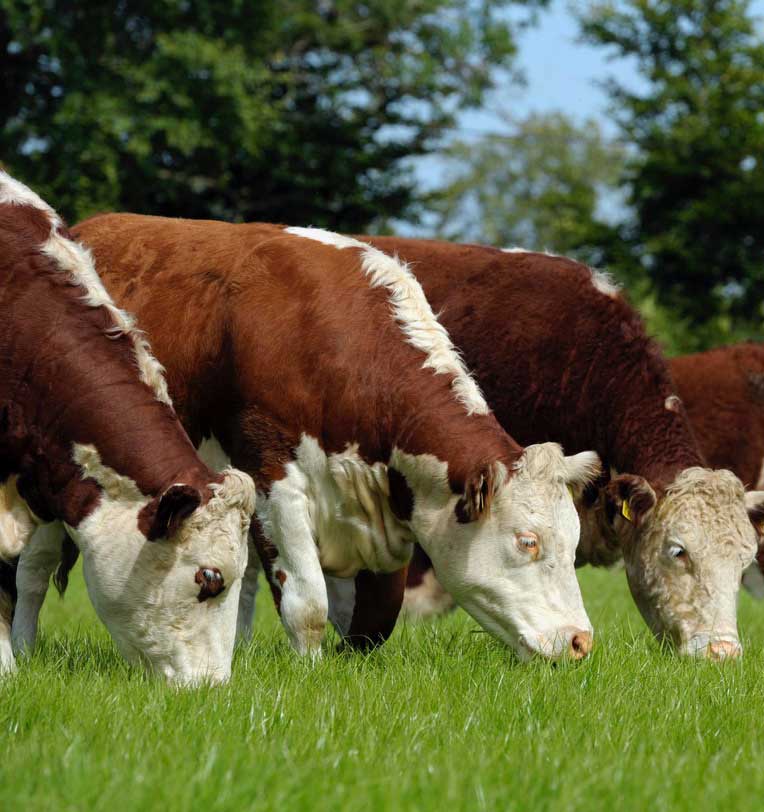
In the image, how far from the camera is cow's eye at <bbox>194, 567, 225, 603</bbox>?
5703 mm

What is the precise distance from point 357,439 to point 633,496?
6.65 ft

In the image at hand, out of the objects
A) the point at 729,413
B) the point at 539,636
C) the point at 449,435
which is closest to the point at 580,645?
the point at 539,636

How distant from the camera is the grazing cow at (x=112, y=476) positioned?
18.8 ft

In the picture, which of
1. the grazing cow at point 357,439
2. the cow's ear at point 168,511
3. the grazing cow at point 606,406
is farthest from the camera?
the grazing cow at point 606,406

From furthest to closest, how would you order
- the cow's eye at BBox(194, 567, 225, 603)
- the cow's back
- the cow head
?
1. the cow's back
2. the cow head
3. the cow's eye at BBox(194, 567, 225, 603)

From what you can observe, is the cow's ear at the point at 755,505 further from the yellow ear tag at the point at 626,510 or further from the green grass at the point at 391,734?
the green grass at the point at 391,734

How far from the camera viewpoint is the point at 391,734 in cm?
466

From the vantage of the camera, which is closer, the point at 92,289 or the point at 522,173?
the point at 92,289

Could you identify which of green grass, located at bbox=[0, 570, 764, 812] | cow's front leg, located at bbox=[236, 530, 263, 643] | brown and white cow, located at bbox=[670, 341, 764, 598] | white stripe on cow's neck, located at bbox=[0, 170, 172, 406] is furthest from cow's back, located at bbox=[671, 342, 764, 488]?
white stripe on cow's neck, located at bbox=[0, 170, 172, 406]

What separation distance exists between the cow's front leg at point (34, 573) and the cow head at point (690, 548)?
334cm

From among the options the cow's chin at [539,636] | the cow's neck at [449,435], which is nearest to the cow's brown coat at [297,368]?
the cow's neck at [449,435]

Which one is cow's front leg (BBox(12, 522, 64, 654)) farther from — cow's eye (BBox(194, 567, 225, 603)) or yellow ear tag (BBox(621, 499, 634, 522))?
yellow ear tag (BBox(621, 499, 634, 522))

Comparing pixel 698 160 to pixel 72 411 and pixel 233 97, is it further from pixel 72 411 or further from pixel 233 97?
pixel 72 411

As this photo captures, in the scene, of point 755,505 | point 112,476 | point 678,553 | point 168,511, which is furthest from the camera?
point 755,505
